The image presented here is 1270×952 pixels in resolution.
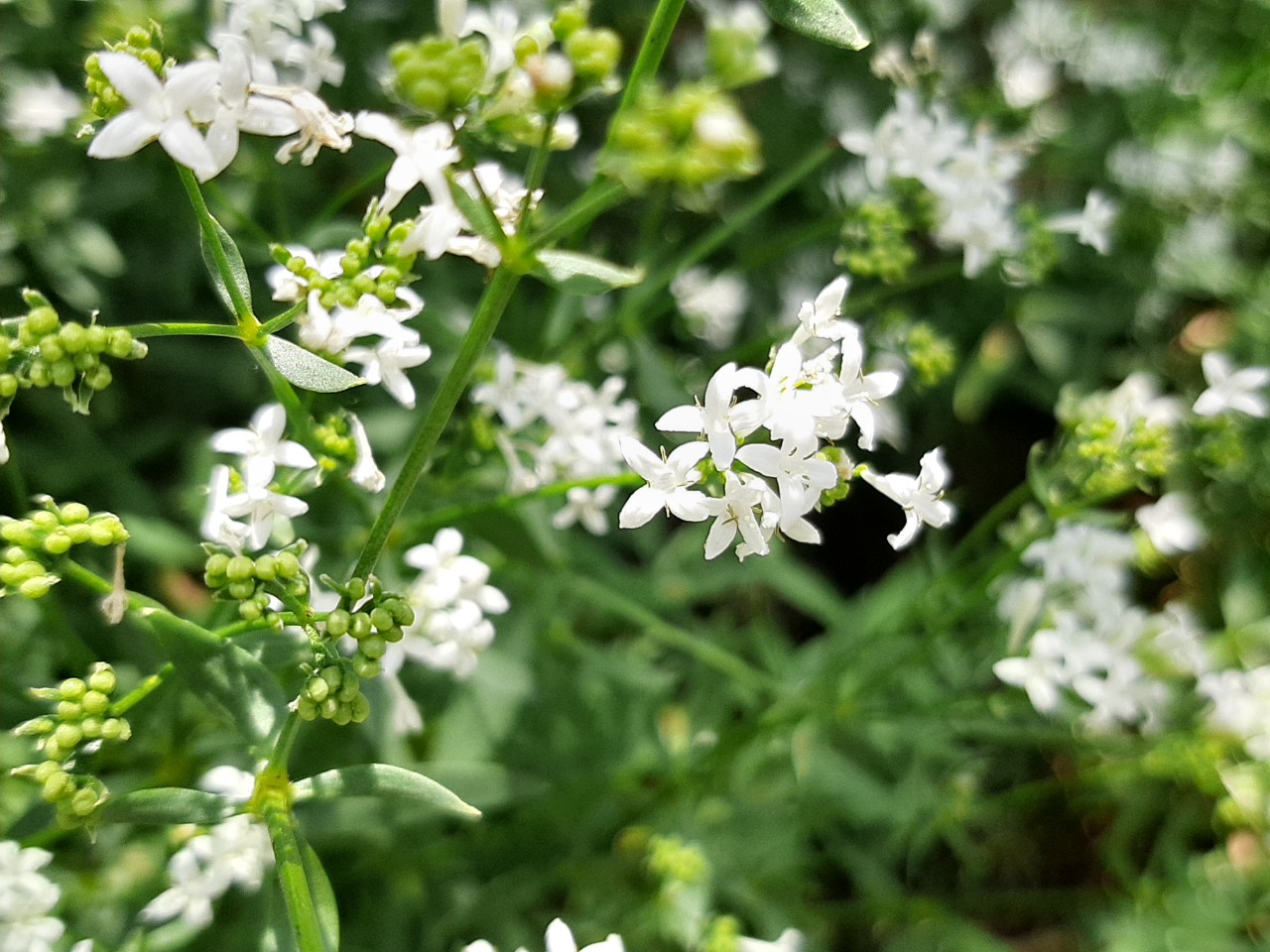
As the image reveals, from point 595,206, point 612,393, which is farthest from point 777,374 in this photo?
point 612,393

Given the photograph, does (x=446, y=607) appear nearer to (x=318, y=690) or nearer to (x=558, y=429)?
(x=558, y=429)

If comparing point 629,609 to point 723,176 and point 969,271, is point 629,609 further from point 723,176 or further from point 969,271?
point 723,176

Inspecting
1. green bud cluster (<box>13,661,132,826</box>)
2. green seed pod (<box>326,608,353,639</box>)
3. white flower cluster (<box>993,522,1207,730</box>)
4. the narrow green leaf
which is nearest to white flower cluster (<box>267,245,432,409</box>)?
green seed pod (<box>326,608,353,639</box>)

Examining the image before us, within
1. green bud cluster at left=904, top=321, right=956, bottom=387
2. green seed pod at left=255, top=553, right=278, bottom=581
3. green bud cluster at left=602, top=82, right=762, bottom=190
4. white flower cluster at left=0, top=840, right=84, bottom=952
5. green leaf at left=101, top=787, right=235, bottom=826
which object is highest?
green bud cluster at left=602, top=82, right=762, bottom=190

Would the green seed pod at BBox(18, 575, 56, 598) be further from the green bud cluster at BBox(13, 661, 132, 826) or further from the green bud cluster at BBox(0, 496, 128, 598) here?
the green bud cluster at BBox(13, 661, 132, 826)

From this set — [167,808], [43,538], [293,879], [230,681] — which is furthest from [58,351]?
[293,879]

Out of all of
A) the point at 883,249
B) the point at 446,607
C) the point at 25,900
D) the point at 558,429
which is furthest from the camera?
the point at 883,249
